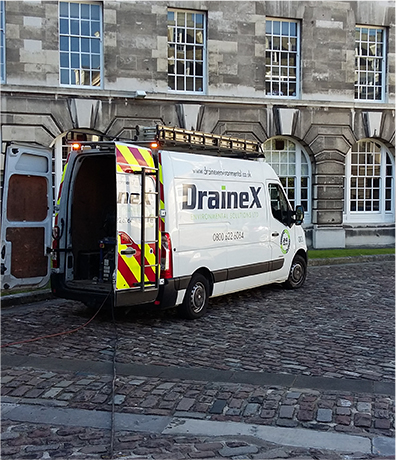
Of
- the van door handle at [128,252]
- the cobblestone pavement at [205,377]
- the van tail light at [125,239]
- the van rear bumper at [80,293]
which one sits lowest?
the cobblestone pavement at [205,377]

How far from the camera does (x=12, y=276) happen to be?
28.8 feet

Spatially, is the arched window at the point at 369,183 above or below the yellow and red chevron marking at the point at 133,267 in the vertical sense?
above

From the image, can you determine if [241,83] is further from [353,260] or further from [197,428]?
[197,428]

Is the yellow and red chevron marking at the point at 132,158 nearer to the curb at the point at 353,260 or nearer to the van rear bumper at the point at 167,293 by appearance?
the van rear bumper at the point at 167,293

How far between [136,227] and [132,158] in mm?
971

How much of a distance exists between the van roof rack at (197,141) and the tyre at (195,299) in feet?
6.97

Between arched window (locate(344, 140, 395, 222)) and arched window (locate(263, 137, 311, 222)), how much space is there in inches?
61.9

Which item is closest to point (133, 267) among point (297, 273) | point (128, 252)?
point (128, 252)

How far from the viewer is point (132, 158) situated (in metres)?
8.46

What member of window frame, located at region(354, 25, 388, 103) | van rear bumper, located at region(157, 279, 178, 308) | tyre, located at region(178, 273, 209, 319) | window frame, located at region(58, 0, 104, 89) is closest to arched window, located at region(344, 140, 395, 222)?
window frame, located at region(354, 25, 388, 103)

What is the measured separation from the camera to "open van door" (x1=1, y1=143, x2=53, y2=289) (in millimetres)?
8648

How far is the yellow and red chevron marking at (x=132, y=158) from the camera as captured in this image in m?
8.28

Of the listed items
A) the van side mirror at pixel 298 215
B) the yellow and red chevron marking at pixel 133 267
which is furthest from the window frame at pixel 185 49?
the yellow and red chevron marking at pixel 133 267

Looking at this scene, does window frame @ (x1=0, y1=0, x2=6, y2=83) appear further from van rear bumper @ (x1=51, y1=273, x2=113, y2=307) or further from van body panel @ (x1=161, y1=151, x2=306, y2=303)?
van rear bumper @ (x1=51, y1=273, x2=113, y2=307)
